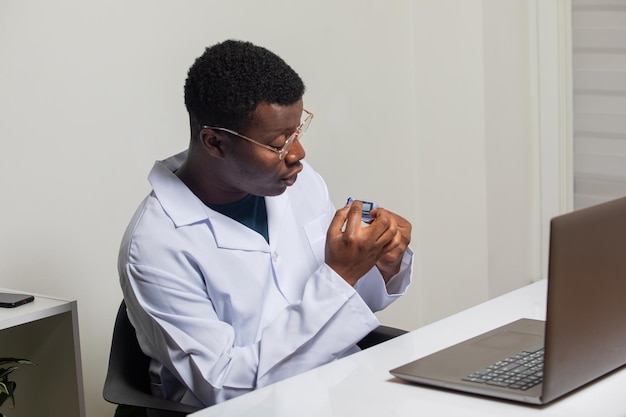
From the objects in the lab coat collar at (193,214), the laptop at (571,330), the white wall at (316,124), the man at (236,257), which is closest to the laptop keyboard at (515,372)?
the laptop at (571,330)

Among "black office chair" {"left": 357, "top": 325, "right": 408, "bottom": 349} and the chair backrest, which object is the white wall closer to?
the chair backrest

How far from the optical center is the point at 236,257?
183 centimetres

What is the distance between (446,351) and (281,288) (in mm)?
457

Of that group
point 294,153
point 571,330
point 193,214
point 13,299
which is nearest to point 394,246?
point 294,153

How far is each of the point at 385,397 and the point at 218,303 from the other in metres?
0.53

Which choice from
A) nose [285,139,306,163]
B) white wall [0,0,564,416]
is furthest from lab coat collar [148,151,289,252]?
white wall [0,0,564,416]

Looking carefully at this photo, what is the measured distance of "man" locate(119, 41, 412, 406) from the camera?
168cm

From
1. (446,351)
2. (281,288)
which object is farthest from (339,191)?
(446,351)

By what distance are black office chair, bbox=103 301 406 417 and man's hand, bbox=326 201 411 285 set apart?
0.30 meters

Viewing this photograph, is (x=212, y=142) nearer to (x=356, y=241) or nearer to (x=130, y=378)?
(x=356, y=241)

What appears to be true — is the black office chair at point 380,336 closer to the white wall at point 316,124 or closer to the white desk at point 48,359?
the white desk at point 48,359

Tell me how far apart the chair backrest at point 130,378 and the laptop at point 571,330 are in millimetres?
445

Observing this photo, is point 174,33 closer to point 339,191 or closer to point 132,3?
point 132,3

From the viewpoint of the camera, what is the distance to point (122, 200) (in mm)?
2516
